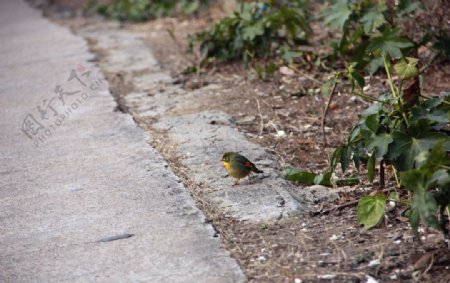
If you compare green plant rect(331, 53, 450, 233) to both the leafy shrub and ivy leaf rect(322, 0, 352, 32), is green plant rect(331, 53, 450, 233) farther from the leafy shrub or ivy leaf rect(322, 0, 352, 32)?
the leafy shrub

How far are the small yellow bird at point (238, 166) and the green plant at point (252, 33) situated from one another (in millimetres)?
1866

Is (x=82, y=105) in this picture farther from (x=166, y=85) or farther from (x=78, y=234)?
(x=78, y=234)

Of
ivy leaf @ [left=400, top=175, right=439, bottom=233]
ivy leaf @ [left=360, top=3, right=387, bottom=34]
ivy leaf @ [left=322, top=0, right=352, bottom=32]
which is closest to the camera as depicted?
ivy leaf @ [left=400, top=175, right=439, bottom=233]

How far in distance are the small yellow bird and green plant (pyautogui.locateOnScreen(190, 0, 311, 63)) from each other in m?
1.87

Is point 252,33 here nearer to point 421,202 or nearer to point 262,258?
point 262,258

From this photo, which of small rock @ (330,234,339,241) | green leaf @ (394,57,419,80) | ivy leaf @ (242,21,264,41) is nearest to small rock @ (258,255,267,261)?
small rock @ (330,234,339,241)

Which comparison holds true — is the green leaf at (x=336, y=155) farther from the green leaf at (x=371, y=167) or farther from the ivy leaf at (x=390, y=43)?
the ivy leaf at (x=390, y=43)

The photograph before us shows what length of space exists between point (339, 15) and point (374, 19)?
0.24 m

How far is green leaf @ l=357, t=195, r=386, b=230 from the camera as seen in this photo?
8.54 ft

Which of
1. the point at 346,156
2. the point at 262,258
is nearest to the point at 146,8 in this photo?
the point at 346,156

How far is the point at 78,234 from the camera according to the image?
2.76 meters

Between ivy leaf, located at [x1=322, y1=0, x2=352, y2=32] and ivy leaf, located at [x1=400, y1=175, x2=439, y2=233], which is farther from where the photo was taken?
ivy leaf, located at [x1=322, y1=0, x2=352, y2=32]

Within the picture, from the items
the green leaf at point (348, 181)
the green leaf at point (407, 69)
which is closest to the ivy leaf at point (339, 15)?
the green leaf at point (407, 69)

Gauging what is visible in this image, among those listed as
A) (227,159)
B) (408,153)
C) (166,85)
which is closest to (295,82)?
(166,85)
